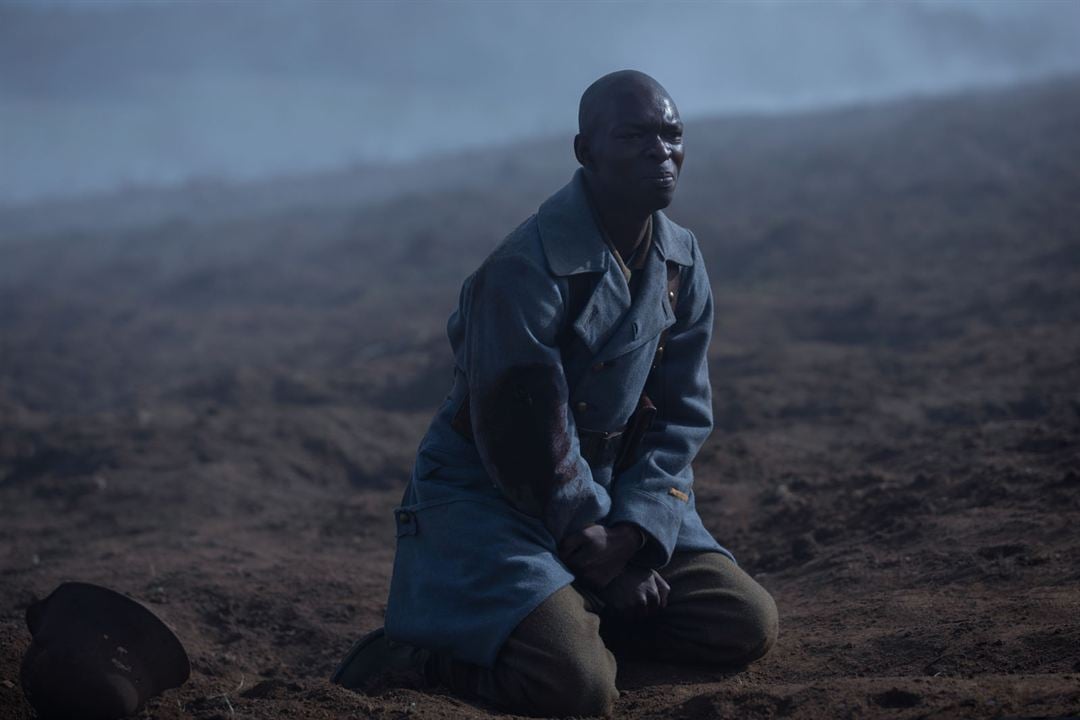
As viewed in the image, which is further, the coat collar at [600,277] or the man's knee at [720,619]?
the man's knee at [720,619]

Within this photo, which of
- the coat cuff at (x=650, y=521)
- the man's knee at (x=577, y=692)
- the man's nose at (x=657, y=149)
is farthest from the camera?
the coat cuff at (x=650, y=521)

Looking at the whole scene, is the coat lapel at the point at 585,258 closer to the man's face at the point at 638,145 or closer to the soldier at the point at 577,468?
the soldier at the point at 577,468

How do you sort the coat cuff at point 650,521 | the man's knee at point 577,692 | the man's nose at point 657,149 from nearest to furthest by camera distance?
1. the man's knee at point 577,692
2. the man's nose at point 657,149
3. the coat cuff at point 650,521

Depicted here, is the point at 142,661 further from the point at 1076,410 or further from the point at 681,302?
the point at 1076,410

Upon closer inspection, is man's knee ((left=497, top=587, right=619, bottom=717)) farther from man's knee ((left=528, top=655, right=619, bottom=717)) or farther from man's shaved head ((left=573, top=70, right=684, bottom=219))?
man's shaved head ((left=573, top=70, right=684, bottom=219))

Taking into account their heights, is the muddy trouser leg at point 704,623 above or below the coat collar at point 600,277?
below

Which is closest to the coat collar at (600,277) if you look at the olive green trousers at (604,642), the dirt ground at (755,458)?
the olive green trousers at (604,642)

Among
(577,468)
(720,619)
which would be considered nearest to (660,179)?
(577,468)

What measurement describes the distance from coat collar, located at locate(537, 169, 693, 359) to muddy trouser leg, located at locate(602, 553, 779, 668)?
28.3 inches

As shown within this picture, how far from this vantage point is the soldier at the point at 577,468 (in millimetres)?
→ 3168

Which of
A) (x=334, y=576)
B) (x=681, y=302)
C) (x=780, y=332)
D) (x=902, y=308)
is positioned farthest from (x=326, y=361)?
(x=681, y=302)

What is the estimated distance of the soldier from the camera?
317 cm

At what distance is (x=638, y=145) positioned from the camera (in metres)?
3.23

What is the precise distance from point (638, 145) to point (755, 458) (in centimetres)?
371
